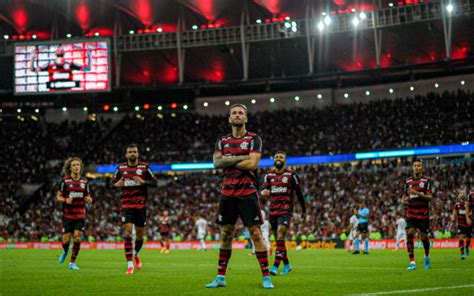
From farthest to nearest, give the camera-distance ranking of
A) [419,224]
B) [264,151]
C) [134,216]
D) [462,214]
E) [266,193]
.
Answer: [264,151], [462,214], [419,224], [134,216], [266,193]

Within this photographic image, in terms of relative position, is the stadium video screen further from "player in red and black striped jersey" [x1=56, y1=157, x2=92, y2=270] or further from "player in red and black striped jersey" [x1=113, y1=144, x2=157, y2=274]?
"player in red and black striped jersey" [x1=113, y1=144, x2=157, y2=274]

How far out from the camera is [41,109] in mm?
64750

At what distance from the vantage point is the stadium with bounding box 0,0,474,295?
48656 mm

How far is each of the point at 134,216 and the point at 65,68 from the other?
36410 millimetres

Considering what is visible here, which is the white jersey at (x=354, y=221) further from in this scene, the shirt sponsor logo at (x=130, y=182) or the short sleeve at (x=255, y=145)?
the short sleeve at (x=255, y=145)

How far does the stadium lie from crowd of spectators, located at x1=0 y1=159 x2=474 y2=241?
143 millimetres

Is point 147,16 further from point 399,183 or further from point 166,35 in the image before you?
point 399,183

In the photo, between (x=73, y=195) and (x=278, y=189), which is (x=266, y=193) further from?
(x=73, y=195)

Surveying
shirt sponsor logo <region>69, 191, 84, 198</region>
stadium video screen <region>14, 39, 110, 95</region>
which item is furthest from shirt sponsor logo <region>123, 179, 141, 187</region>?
stadium video screen <region>14, 39, 110, 95</region>

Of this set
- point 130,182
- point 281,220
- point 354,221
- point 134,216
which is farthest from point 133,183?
point 354,221

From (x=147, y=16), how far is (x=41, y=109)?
1387 cm

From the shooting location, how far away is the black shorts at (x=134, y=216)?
1578 centimetres

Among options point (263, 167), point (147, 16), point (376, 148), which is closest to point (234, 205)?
point (376, 148)

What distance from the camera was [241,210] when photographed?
35.2ft
